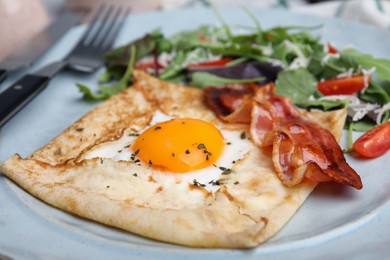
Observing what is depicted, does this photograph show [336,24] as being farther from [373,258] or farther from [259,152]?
[373,258]

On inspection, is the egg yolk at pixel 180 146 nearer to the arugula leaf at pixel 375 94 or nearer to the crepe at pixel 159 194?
the crepe at pixel 159 194

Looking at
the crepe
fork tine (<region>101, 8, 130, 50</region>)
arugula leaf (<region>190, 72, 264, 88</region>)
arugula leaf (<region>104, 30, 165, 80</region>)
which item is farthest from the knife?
arugula leaf (<region>190, 72, 264, 88</region>)

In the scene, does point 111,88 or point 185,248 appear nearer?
point 185,248

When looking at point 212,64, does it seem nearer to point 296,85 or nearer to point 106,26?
point 296,85

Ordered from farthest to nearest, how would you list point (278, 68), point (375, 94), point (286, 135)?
point (278, 68) → point (375, 94) → point (286, 135)

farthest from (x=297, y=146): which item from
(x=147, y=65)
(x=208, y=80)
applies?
(x=147, y=65)

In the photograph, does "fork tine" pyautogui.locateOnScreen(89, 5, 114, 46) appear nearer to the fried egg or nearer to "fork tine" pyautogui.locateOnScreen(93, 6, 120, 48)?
"fork tine" pyautogui.locateOnScreen(93, 6, 120, 48)
